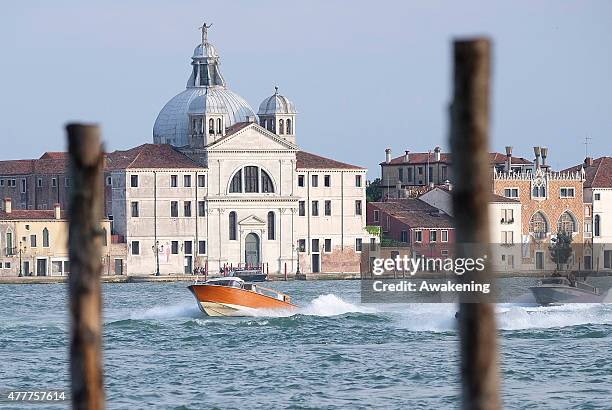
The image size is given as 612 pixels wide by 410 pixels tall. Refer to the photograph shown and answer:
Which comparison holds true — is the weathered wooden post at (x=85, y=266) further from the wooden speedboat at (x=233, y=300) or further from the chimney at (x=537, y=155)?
the chimney at (x=537, y=155)

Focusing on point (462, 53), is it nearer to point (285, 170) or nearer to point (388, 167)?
point (285, 170)

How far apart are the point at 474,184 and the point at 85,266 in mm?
2081

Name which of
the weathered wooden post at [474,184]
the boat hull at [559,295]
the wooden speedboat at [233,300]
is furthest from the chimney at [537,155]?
the weathered wooden post at [474,184]

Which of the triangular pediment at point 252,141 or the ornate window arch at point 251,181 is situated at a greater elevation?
the triangular pediment at point 252,141

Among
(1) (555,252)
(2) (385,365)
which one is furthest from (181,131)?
(2) (385,365)

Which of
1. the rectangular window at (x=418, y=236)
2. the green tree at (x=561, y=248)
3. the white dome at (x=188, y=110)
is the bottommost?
the green tree at (x=561, y=248)

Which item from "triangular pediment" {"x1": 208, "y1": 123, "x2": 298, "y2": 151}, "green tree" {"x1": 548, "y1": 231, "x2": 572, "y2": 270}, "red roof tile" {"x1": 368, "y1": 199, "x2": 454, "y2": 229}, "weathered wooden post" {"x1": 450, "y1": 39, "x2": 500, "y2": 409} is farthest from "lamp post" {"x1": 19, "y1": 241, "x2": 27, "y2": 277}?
"weathered wooden post" {"x1": 450, "y1": 39, "x2": 500, "y2": 409}

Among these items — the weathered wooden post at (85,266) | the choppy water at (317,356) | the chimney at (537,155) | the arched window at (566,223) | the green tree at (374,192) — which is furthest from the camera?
the green tree at (374,192)

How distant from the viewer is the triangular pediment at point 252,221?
73875 mm

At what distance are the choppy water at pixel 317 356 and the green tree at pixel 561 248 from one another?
34523mm

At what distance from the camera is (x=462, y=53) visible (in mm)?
7676

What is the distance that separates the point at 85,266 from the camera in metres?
8.74

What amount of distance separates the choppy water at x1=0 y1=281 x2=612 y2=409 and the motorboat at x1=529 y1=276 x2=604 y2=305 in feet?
1.35

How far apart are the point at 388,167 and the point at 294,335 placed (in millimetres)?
53529
